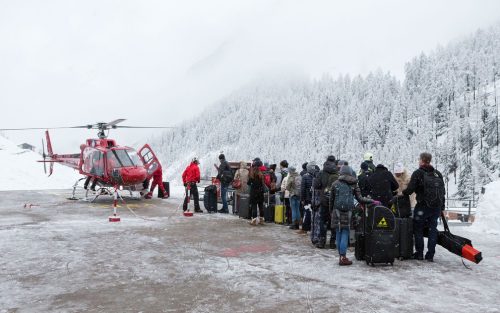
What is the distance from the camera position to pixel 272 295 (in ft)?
17.7

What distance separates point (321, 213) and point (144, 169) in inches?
438

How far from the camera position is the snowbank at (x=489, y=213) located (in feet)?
34.6

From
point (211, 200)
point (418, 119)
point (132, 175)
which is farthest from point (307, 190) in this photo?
point (418, 119)

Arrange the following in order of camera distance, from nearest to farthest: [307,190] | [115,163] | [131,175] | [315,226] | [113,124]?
[315,226] < [307,190] < [131,175] < [115,163] < [113,124]

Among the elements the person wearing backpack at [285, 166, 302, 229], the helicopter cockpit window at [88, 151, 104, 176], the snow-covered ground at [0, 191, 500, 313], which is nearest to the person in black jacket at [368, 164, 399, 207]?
the snow-covered ground at [0, 191, 500, 313]

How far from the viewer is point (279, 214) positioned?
11914 mm

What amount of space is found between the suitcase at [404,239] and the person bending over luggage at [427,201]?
11 cm

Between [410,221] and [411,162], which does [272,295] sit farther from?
[411,162]

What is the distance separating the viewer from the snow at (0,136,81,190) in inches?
1132

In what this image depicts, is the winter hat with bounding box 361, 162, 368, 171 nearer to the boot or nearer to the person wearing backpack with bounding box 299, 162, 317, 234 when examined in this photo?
the person wearing backpack with bounding box 299, 162, 317, 234

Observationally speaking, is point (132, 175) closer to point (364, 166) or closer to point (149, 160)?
point (149, 160)

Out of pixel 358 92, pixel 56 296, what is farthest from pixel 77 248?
pixel 358 92

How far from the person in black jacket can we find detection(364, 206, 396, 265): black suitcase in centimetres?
109

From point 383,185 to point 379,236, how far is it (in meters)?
1.47
